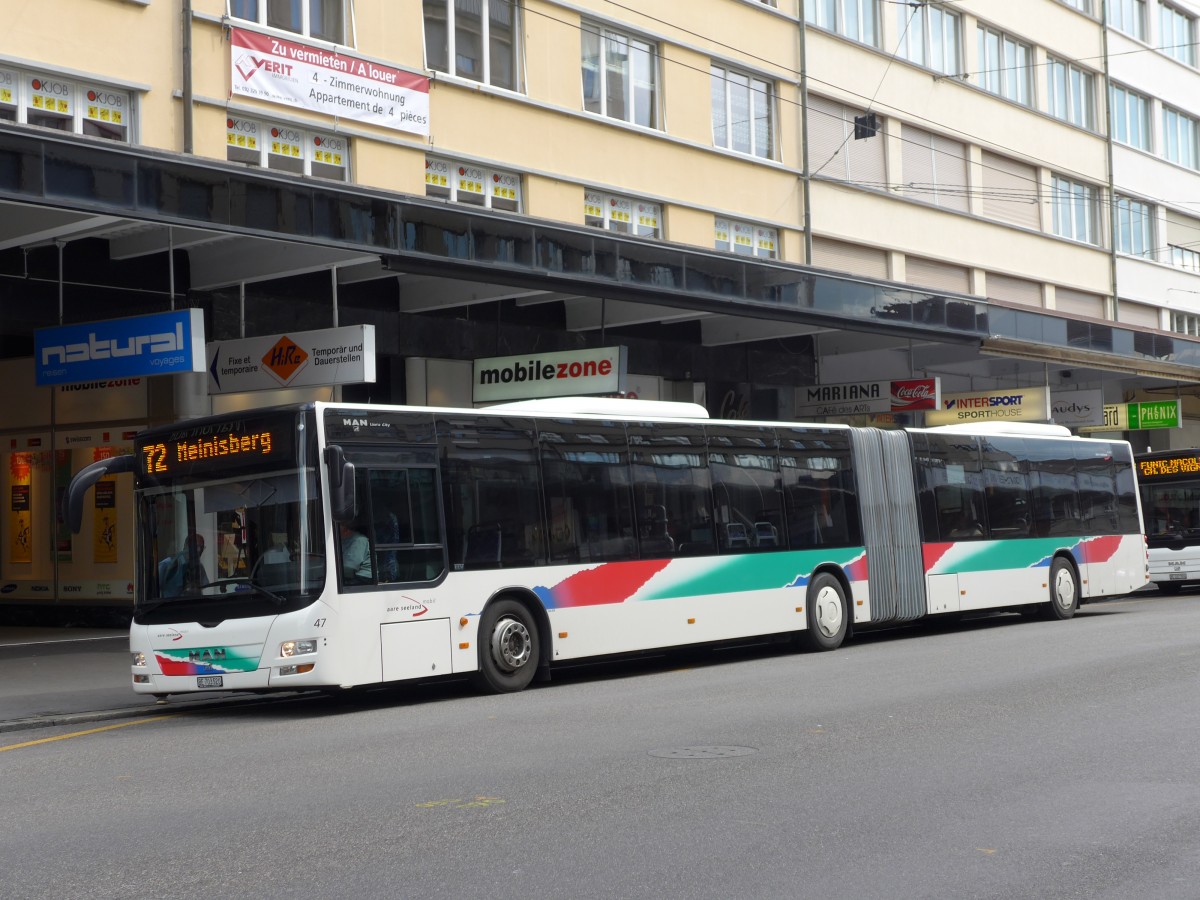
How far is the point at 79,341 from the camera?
17719mm

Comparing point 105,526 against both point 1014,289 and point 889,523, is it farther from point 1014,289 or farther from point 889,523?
point 1014,289

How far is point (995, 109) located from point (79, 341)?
26361 millimetres

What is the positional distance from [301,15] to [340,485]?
1091 cm

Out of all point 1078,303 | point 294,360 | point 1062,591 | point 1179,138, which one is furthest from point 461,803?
point 1179,138

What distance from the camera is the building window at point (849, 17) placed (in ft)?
104

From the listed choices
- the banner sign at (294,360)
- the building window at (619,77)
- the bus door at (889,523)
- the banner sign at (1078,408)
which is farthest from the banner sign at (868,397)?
the banner sign at (294,360)

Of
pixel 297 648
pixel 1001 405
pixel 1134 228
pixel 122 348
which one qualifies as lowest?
pixel 297 648

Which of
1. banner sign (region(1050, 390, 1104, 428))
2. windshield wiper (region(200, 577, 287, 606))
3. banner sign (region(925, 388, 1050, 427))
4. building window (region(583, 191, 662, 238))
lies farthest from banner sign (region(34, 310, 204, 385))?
banner sign (region(1050, 390, 1104, 428))

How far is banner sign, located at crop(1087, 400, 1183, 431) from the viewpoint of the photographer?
37.2m

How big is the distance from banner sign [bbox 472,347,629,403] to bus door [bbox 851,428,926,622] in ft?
11.7

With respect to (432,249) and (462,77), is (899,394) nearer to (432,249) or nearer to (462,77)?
(462,77)

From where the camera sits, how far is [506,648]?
551 inches

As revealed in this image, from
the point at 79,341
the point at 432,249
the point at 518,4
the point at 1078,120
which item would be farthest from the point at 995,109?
the point at 79,341

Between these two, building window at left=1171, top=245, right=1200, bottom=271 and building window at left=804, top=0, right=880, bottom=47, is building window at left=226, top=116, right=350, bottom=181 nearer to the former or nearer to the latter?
building window at left=804, top=0, right=880, bottom=47
